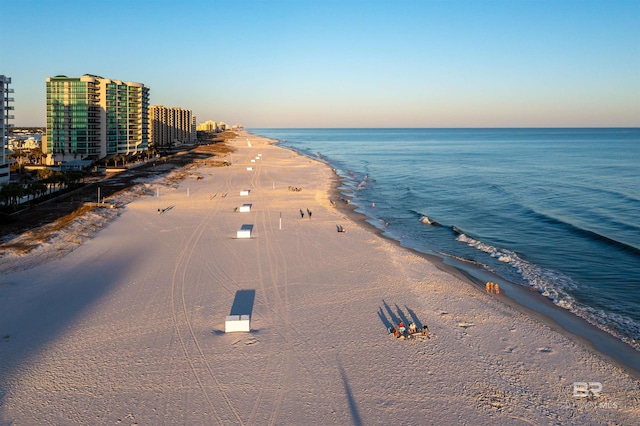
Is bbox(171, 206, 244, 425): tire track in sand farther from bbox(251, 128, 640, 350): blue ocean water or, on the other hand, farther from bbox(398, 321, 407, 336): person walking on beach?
bbox(251, 128, 640, 350): blue ocean water

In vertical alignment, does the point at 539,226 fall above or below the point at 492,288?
above

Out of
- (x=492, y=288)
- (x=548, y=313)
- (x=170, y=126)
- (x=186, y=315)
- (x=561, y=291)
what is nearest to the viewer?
(x=186, y=315)

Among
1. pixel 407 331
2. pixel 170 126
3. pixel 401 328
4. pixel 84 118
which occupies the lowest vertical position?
pixel 407 331

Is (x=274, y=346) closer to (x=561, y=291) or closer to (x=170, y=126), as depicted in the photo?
(x=561, y=291)

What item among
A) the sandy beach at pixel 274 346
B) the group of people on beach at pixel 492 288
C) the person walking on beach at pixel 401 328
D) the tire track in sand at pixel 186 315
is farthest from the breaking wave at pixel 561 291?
the tire track in sand at pixel 186 315

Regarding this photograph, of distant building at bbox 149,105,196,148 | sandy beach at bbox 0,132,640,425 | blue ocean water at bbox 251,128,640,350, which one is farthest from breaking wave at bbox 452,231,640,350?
distant building at bbox 149,105,196,148

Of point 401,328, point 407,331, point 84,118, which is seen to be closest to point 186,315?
point 401,328

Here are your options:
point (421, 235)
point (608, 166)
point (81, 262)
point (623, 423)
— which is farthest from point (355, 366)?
point (608, 166)

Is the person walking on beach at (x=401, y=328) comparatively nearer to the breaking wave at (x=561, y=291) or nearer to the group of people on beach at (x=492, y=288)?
the group of people on beach at (x=492, y=288)
